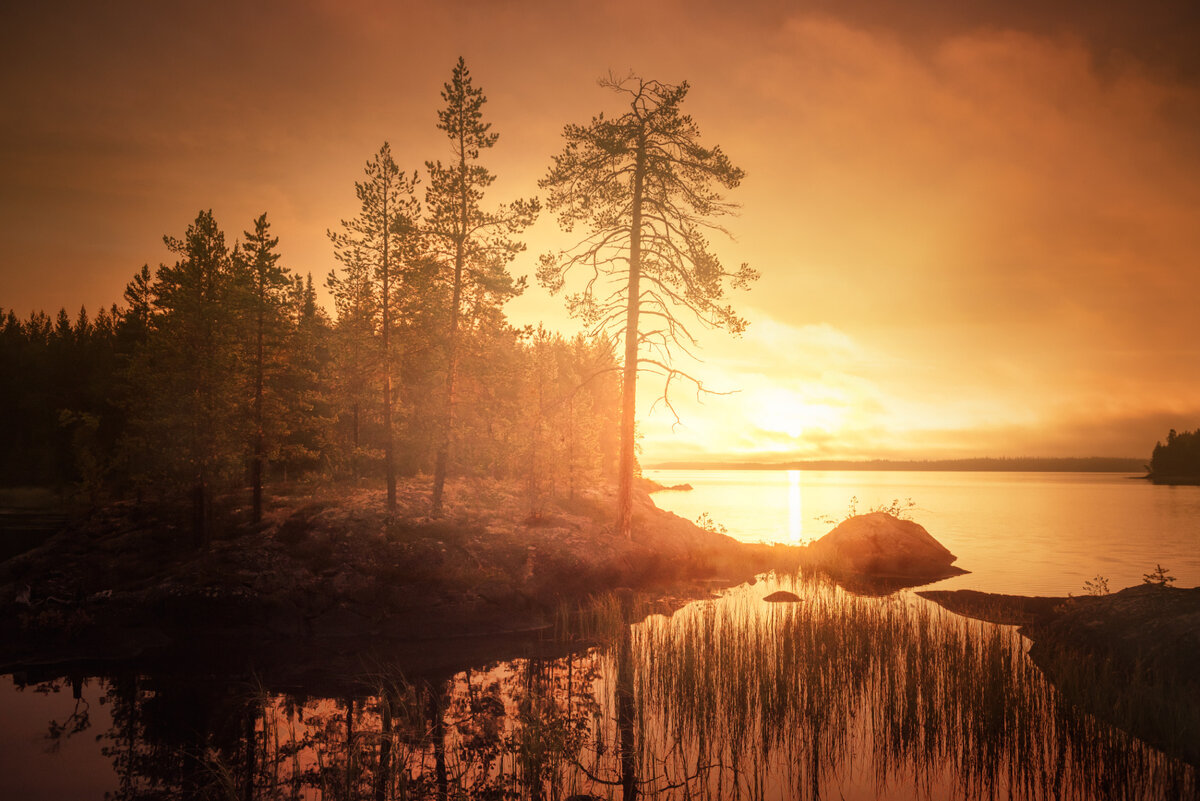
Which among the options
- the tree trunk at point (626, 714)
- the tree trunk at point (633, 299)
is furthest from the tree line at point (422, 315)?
the tree trunk at point (626, 714)

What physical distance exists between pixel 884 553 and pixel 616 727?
70.8 ft

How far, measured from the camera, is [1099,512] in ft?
183

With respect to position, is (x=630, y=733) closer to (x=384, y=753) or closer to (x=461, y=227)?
(x=384, y=753)

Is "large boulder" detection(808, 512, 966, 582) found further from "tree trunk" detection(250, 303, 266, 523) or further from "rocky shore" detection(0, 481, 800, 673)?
"tree trunk" detection(250, 303, 266, 523)

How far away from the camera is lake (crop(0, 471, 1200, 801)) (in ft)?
22.4

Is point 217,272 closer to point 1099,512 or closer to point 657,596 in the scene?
point 657,596

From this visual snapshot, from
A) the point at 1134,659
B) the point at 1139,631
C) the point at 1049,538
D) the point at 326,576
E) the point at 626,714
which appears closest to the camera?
the point at 626,714

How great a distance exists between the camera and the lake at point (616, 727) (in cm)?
684

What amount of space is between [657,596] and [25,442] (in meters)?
72.9

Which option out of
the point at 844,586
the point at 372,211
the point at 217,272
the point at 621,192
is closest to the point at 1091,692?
the point at 844,586

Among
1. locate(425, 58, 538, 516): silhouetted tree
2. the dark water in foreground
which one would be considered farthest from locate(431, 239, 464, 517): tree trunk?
the dark water in foreground

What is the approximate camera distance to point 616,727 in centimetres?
849

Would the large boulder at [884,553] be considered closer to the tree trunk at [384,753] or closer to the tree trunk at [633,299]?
the tree trunk at [633,299]

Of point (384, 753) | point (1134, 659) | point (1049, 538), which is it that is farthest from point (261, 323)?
point (1049, 538)
